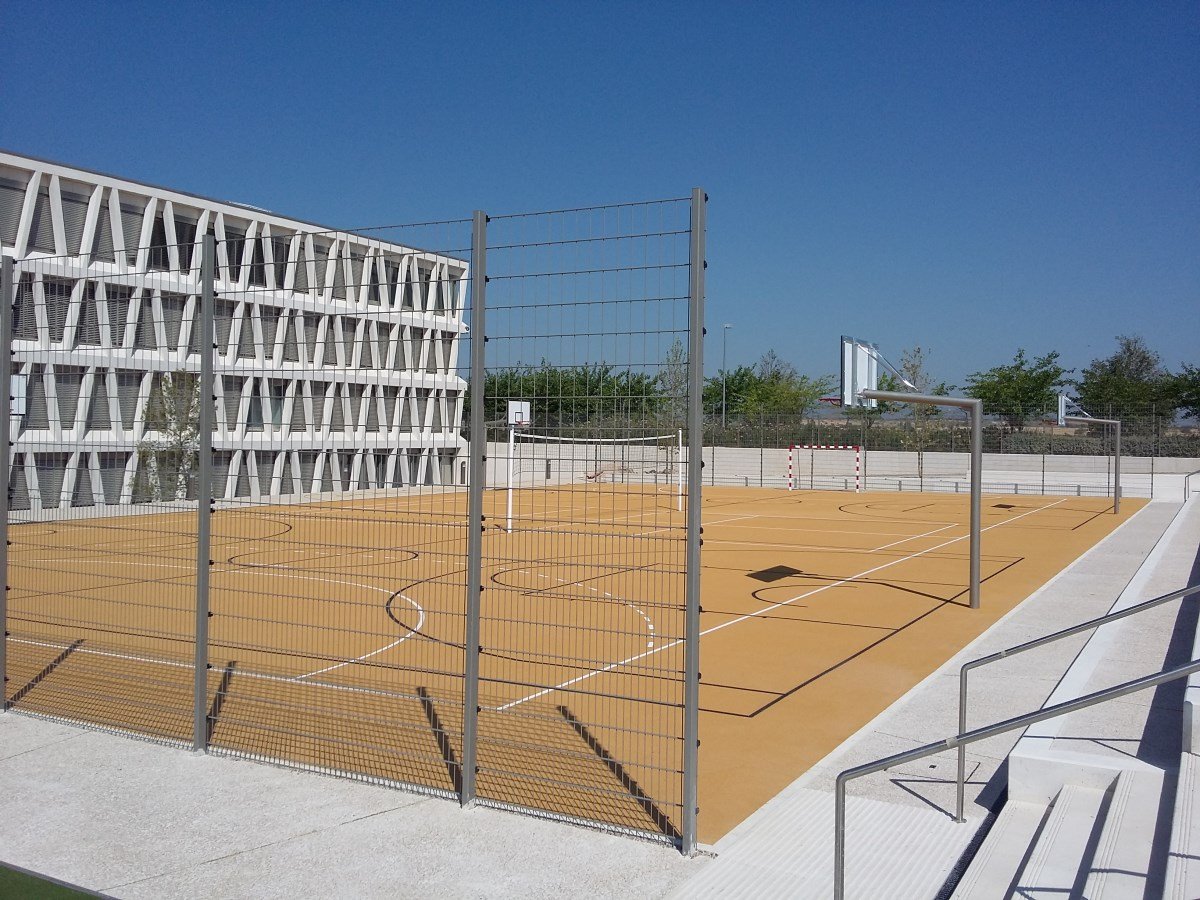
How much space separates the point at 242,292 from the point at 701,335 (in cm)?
350

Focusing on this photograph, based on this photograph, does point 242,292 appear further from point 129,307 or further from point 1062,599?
point 1062,599

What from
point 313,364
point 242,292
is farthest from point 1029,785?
point 242,292

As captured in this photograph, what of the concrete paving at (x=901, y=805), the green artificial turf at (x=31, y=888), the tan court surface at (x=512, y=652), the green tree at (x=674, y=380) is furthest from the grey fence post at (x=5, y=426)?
the concrete paving at (x=901, y=805)

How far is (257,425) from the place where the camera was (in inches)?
271

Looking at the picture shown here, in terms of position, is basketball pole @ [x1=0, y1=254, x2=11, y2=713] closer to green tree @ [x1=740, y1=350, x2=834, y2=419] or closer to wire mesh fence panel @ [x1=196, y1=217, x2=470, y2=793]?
wire mesh fence panel @ [x1=196, y1=217, x2=470, y2=793]

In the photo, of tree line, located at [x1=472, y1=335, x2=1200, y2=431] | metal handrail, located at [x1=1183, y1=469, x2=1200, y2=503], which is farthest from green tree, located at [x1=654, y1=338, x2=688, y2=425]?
metal handrail, located at [x1=1183, y1=469, x2=1200, y2=503]

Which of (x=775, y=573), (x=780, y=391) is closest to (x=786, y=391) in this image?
(x=780, y=391)

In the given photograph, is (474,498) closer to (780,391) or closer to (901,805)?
(901,805)

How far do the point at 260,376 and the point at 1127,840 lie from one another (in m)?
5.92

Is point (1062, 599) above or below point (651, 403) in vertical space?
below

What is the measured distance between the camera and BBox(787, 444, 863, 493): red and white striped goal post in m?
43.7

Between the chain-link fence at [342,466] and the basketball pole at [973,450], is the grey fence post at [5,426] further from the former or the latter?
the basketball pole at [973,450]

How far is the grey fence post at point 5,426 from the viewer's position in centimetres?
746

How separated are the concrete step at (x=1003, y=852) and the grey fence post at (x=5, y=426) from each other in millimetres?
6883
